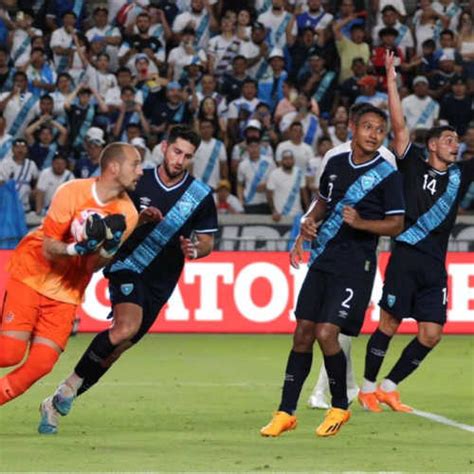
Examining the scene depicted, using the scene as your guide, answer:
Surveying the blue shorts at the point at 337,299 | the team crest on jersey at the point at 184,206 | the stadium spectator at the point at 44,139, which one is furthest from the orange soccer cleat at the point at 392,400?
the stadium spectator at the point at 44,139

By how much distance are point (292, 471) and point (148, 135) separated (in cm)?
1458

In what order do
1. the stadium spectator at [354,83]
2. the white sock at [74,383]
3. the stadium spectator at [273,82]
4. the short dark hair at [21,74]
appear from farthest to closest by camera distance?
the stadium spectator at [273,82] < the stadium spectator at [354,83] < the short dark hair at [21,74] < the white sock at [74,383]

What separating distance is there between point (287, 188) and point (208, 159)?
4.21ft

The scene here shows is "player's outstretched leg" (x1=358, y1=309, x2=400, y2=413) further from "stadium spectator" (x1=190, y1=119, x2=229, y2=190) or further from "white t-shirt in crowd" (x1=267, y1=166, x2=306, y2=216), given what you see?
"stadium spectator" (x1=190, y1=119, x2=229, y2=190)

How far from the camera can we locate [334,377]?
10.5 metres

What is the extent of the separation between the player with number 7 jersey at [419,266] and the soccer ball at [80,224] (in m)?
3.24

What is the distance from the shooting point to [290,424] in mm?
Result: 10359

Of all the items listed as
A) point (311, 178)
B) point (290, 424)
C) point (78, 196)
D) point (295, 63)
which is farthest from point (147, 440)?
point (295, 63)

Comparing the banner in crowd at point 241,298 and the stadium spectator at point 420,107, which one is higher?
the stadium spectator at point 420,107

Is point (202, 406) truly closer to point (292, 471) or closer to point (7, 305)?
point (7, 305)

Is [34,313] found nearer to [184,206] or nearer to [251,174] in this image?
[184,206]

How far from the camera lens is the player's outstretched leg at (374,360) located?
39.8ft

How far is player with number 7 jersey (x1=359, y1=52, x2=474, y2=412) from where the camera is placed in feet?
39.8

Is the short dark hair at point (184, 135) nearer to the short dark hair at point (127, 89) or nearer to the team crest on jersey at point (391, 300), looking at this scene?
the team crest on jersey at point (391, 300)
